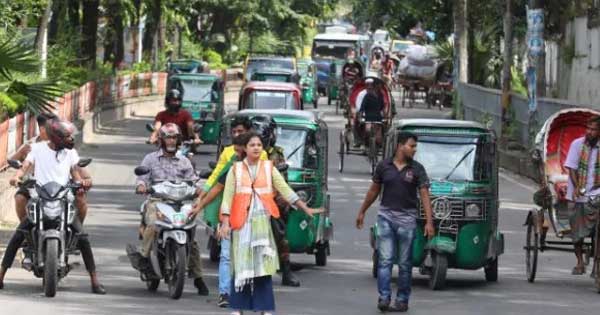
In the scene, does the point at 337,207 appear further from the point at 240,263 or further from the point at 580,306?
the point at 240,263

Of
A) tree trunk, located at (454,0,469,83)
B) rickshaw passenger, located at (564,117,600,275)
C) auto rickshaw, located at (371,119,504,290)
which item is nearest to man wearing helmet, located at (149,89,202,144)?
auto rickshaw, located at (371,119,504,290)

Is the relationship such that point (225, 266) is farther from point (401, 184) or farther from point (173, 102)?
point (173, 102)

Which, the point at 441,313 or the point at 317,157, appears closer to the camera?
the point at 441,313

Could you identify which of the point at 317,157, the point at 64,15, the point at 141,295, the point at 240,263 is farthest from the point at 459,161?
the point at 64,15

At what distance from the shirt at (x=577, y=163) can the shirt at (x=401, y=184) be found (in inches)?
109

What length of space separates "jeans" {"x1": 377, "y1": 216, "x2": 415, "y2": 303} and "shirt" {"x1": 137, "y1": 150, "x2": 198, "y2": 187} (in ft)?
6.37

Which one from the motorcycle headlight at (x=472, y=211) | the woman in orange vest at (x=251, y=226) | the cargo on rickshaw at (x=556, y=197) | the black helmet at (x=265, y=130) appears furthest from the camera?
the cargo on rickshaw at (x=556, y=197)

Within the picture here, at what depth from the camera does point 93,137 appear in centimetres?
4181

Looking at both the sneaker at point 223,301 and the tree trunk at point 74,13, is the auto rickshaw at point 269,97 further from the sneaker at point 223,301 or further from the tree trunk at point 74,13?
the tree trunk at point 74,13

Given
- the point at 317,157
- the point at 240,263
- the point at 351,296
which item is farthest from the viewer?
the point at 317,157

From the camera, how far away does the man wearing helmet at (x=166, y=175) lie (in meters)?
15.5

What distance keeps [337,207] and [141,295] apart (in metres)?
11.0

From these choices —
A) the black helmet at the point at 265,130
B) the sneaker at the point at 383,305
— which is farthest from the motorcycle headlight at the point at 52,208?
the sneaker at the point at 383,305

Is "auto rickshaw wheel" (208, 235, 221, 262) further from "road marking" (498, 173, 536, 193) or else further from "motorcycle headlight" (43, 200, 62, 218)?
"road marking" (498, 173, 536, 193)
